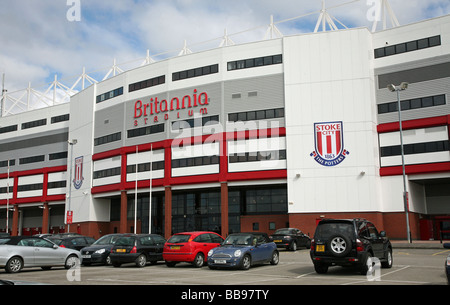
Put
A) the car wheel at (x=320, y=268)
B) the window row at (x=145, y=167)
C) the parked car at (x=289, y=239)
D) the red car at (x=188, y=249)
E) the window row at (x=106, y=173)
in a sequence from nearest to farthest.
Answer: the car wheel at (x=320, y=268), the red car at (x=188, y=249), the parked car at (x=289, y=239), the window row at (x=145, y=167), the window row at (x=106, y=173)

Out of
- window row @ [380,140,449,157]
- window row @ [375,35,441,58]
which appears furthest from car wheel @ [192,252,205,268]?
window row @ [375,35,441,58]

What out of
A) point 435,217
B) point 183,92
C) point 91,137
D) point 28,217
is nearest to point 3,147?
point 28,217

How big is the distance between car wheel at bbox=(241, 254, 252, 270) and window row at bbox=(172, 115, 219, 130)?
1103 inches

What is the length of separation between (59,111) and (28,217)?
58.3ft

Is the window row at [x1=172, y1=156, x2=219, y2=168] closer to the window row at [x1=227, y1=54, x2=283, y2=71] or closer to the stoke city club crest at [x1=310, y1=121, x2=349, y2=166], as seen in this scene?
the window row at [x1=227, y1=54, x2=283, y2=71]

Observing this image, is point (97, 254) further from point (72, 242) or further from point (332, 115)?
point (332, 115)

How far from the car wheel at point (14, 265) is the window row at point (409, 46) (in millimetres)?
34853

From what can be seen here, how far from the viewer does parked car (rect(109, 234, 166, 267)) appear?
60.9ft

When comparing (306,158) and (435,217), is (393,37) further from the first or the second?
(435,217)

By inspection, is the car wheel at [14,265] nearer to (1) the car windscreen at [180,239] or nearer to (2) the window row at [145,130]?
(1) the car windscreen at [180,239]

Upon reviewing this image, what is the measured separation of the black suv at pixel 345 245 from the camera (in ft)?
44.1

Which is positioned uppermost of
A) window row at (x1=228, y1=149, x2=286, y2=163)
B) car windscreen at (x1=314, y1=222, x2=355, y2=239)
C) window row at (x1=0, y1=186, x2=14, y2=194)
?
window row at (x1=228, y1=149, x2=286, y2=163)

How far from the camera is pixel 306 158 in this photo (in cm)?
3931

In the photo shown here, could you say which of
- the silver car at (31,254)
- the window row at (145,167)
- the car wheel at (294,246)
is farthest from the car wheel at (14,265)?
the window row at (145,167)
